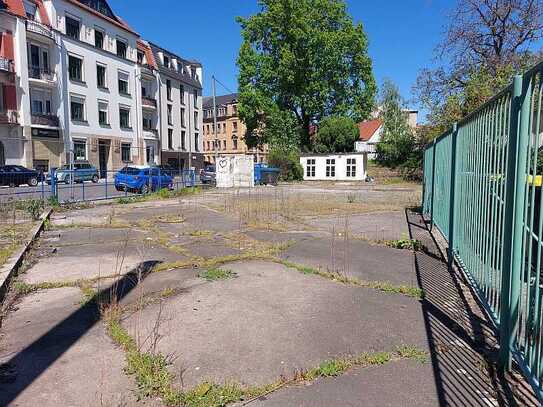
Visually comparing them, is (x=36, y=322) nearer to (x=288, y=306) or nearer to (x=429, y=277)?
(x=288, y=306)

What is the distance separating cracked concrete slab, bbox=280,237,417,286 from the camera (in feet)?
18.7

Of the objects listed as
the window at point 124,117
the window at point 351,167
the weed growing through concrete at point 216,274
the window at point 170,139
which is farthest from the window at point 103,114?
the weed growing through concrete at point 216,274

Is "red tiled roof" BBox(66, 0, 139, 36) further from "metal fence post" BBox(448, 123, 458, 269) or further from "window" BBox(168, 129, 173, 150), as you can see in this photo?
"metal fence post" BBox(448, 123, 458, 269)

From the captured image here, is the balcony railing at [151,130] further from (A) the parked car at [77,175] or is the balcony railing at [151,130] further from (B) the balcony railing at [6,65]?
(A) the parked car at [77,175]

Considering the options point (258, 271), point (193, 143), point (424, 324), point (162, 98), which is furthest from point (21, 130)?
point (424, 324)

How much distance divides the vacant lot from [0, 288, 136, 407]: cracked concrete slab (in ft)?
0.04

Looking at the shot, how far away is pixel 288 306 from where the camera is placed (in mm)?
4414

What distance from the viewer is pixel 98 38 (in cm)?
4184

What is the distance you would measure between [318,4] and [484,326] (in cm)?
4444

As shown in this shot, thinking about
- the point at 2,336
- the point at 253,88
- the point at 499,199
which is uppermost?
the point at 253,88

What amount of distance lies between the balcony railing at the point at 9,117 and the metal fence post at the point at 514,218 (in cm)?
3691

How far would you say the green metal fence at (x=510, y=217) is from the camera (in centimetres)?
266

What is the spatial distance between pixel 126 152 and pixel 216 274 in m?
43.0

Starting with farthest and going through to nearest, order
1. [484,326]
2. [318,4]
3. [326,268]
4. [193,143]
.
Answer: [193,143] < [318,4] < [326,268] < [484,326]
